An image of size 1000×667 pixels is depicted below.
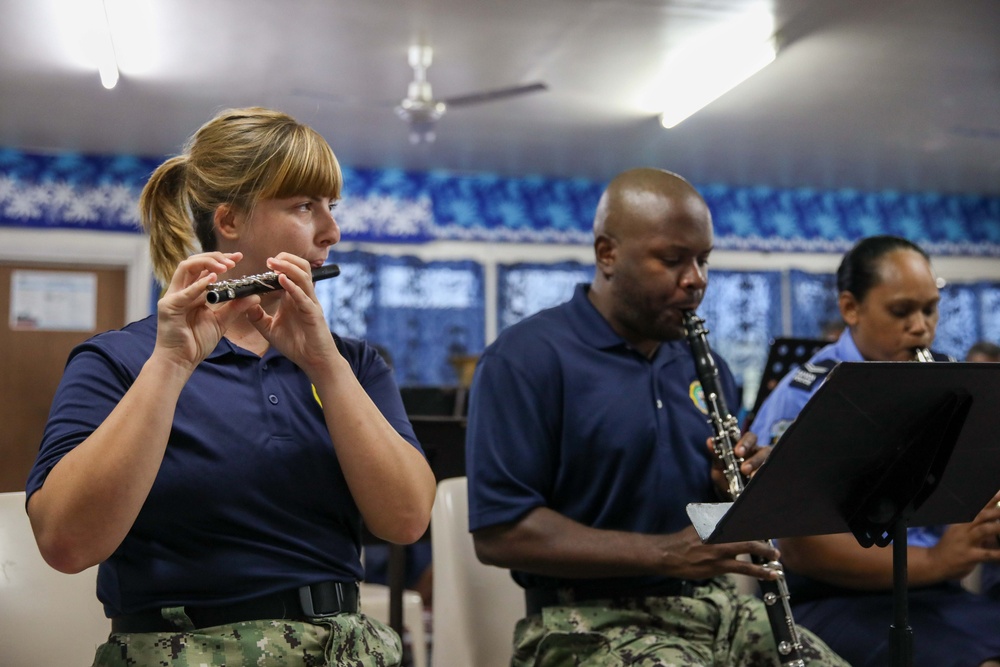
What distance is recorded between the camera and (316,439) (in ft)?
4.91

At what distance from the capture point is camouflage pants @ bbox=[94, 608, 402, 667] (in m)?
1.30

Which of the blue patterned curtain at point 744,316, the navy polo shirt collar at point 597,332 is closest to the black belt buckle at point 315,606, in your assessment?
the navy polo shirt collar at point 597,332

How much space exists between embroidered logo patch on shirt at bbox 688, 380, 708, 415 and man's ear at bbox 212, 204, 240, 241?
1.02 metres

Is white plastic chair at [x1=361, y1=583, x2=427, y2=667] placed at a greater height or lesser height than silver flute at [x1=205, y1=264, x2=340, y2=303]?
lesser

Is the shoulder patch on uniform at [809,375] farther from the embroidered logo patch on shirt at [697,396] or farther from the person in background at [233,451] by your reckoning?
the person in background at [233,451]

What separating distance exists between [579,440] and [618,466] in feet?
0.31

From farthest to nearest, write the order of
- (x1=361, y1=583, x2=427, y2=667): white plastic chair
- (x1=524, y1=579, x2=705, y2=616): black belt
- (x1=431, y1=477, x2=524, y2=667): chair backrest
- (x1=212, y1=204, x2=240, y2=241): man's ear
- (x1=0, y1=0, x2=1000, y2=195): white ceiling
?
(x1=0, y1=0, x2=1000, y2=195): white ceiling
(x1=361, y1=583, x2=427, y2=667): white plastic chair
(x1=431, y1=477, x2=524, y2=667): chair backrest
(x1=524, y1=579, x2=705, y2=616): black belt
(x1=212, y1=204, x2=240, y2=241): man's ear

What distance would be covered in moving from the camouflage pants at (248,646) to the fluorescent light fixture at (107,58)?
4.05 meters

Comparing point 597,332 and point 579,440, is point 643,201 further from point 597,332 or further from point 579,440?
point 579,440

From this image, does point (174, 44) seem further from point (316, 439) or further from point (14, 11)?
point (316, 439)

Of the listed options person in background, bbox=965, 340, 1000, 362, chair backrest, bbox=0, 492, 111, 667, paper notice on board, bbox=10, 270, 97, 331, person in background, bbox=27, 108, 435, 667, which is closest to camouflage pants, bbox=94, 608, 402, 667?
person in background, bbox=27, 108, 435, 667

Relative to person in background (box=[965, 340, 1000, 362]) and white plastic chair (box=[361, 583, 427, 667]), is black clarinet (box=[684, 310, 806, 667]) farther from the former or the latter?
person in background (box=[965, 340, 1000, 362])

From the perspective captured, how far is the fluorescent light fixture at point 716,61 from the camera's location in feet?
16.4

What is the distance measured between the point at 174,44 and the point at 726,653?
4381 millimetres
